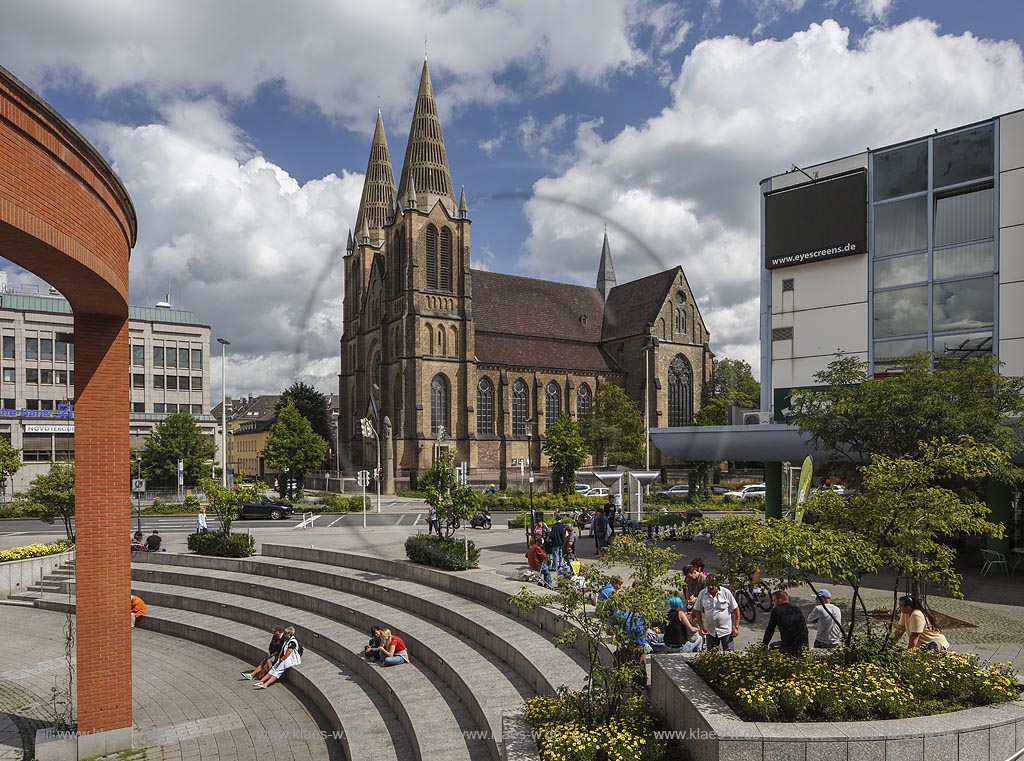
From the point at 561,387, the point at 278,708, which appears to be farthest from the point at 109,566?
the point at 561,387

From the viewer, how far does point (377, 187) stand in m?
89.9

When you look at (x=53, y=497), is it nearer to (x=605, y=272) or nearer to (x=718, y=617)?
(x=718, y=617)

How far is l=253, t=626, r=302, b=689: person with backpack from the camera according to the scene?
14.4 metres

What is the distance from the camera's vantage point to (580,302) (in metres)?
97.2

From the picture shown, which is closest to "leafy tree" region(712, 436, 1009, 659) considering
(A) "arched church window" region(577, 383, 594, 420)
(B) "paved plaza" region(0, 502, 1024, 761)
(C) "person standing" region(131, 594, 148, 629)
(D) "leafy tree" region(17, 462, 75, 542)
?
(B) "paved plaza" region(0, 502, 1024, 761)

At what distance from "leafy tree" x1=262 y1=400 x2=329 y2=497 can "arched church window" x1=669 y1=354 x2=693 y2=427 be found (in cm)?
4188

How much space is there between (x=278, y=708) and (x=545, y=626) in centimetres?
509

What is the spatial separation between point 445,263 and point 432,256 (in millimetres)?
1625

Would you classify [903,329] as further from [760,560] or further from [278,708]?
[278,708]

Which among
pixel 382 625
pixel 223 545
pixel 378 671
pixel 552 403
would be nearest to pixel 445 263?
pixel 552 403

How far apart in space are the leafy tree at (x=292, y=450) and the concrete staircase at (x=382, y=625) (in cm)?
3788

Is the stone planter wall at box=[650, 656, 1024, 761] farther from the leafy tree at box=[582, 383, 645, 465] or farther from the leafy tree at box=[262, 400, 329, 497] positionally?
the leafy tree at box=[582, 383, 645, 465]

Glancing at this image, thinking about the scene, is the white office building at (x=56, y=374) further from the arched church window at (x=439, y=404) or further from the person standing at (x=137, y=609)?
the person standing at (x=137, y=609)

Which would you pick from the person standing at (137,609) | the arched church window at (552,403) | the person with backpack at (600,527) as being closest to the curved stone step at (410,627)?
the person standing at (137,609)
